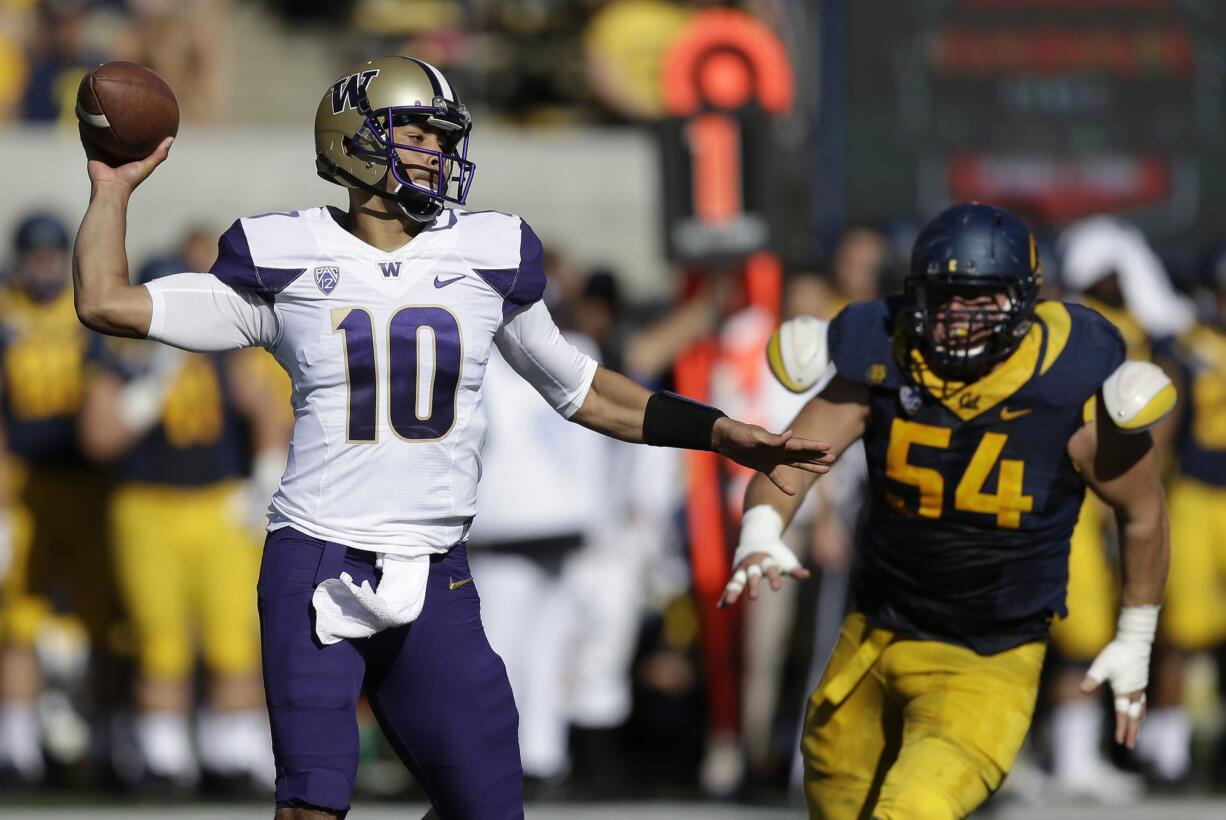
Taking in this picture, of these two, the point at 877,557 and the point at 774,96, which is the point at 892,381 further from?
the point at 774,96

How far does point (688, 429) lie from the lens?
441 cm

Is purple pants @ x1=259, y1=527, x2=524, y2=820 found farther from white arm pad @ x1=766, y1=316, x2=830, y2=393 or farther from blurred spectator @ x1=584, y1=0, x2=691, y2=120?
blurred spectator @ x1=584, y1=0, x2=691, y2=120

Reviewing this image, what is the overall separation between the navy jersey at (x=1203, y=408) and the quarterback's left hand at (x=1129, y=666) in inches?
137

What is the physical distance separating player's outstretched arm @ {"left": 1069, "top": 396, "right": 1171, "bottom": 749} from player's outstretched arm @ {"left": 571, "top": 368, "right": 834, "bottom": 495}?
0.72 meters

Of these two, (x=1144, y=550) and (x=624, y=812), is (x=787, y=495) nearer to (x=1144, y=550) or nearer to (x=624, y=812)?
(x=1144, y=550)

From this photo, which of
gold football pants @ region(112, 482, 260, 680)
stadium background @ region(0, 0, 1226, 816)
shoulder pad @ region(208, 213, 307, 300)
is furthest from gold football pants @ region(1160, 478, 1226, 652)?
shoulder pad @ region(208, 213, 307, 300)

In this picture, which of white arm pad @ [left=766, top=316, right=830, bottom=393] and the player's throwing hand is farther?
white arm pad @ [left=766, top=316, right=830, bottom=393]

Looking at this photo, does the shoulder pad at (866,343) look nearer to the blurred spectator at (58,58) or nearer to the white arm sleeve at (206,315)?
the white arm sleeve at (206,315)

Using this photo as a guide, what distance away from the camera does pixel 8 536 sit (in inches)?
315

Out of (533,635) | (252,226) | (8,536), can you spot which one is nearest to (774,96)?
(533,635)

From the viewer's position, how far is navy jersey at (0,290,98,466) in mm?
7957

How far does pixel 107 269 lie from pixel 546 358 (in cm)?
99

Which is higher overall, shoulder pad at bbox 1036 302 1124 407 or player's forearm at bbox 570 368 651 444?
shoulder pad at bbox 1036 302 1124 407

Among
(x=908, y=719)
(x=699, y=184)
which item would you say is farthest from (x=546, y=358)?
(x=699, y=184)
